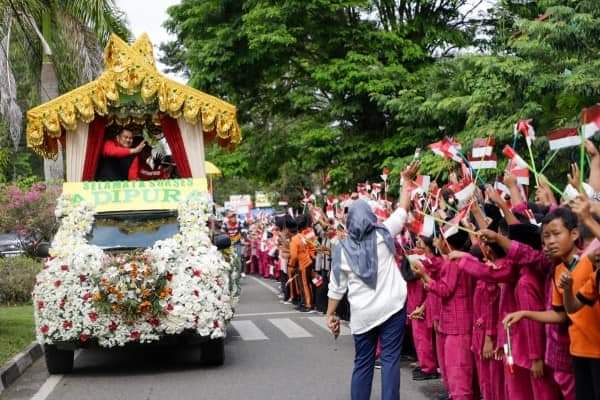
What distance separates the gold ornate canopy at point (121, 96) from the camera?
1189cm

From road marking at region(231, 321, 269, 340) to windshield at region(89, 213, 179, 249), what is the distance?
2.99 m

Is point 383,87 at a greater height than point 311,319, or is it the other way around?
point 383,87

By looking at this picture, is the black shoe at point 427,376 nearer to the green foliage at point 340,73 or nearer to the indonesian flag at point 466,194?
the indonesian flag at point 466,194

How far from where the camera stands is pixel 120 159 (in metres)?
13.0

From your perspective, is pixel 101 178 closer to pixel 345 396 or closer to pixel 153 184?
pixel 153 184

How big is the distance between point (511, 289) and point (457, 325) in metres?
1.06

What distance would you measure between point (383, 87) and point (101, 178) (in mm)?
9180

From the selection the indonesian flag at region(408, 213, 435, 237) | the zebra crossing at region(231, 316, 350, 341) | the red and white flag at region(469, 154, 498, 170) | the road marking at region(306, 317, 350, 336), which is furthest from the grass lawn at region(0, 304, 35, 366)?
the red and white flag at region(469, 154, 498, 170)

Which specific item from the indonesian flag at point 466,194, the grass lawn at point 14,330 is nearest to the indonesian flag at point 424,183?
the indonesian flag at point 466,194

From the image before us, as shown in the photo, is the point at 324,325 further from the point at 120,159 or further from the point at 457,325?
the point at 457,325

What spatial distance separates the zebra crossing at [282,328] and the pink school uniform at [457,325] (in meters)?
5.83

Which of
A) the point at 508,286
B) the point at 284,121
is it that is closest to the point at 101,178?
the point at 508,286

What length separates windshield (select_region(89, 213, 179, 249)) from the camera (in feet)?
35.9

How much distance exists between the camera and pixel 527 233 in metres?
6.37
